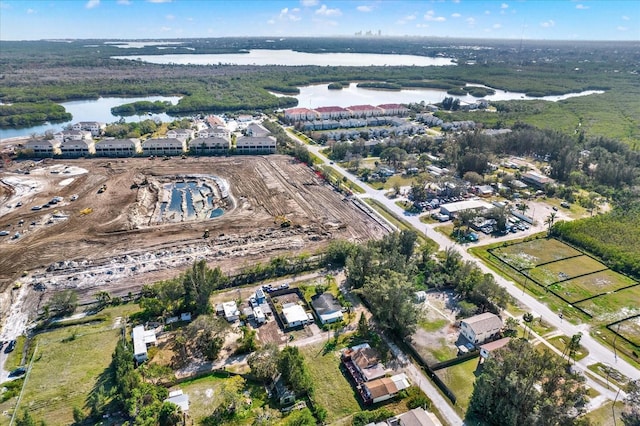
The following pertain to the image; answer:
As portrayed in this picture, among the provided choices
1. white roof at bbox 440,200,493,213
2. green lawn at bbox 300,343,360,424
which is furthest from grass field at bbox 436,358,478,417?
white roof at bbox 440,200,493,213

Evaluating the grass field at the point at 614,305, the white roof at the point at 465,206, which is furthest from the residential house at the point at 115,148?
the grass field at the point at 614,305

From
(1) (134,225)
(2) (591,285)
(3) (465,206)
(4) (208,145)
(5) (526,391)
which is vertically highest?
(4) (208,145)

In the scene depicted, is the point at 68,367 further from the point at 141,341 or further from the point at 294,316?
the point at 294,316

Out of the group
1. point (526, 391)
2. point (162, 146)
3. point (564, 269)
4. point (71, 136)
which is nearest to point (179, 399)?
point (526, 391)

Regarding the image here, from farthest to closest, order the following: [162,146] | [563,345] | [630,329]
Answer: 1. [162,146]
2. [630,329]
3. [563,345]

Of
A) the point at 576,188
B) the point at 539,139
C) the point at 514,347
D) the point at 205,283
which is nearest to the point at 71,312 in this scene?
the point at 205,283
